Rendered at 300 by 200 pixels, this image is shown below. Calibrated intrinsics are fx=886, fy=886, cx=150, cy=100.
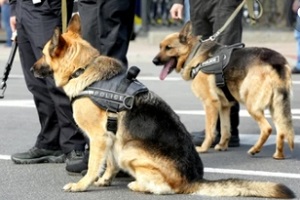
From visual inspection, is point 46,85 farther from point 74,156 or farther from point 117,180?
point 117,180

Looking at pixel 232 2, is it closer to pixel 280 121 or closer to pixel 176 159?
pixel 280 121

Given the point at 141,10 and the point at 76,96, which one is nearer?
the point at 76,96

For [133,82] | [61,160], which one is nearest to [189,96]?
[61,160]

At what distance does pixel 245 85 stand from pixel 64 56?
6.26ft

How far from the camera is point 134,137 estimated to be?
607 centimetres

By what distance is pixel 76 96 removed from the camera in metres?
6.21

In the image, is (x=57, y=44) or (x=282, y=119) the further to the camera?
(x=282, y=119)

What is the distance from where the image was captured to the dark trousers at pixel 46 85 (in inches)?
275

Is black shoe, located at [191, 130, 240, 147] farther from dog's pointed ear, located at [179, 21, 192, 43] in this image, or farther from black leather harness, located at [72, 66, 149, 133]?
black leather harness, located at [72, 66, 149, 133]

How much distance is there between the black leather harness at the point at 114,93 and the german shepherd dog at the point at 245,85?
157 cm

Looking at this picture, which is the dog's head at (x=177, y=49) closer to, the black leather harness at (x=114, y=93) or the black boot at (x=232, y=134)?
the black boot at (x=232, y=134)

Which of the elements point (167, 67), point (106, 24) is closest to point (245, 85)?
point (167, 67)

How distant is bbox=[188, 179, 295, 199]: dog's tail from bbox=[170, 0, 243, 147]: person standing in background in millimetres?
2108

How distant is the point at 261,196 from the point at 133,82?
119 centimetres
